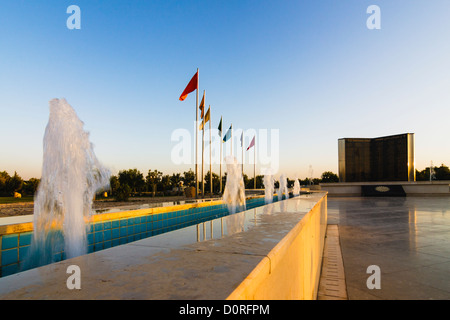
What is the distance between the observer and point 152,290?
1.00 m

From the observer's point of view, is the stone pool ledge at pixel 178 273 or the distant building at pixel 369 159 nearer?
the stone pool ledge at pixel 178 273

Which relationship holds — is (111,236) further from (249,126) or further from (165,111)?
(249,126)

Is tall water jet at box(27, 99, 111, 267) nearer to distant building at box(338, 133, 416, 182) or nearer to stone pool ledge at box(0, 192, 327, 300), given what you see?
stone pool ledge at box(0, 192, 327, 300)

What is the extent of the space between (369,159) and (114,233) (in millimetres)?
34739

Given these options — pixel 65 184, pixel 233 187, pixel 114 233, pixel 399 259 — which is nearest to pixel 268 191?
pixel 233 187

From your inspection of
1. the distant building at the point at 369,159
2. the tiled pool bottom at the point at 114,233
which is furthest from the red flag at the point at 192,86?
the distant building at the point at 369,159

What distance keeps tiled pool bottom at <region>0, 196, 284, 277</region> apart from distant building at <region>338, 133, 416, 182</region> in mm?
29815

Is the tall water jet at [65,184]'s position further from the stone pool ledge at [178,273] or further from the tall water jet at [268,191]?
the tall water jet at [268,191]

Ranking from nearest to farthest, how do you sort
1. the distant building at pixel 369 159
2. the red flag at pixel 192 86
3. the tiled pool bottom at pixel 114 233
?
the tiled pool bottom at pixel 114 233 < the red flag at pixel 192 86 < the distant building at pixel 369 159

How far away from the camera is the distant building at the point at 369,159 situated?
30.2 m

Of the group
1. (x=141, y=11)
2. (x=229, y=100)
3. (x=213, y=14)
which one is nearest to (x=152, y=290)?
(x=141, y=11)

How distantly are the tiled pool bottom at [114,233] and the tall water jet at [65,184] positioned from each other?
4.9 inches

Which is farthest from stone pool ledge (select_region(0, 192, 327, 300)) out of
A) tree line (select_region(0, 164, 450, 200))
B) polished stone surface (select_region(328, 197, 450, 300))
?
tree line (select_region(0, 164, 450, 200))

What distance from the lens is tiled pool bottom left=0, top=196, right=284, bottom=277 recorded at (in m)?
2.61
